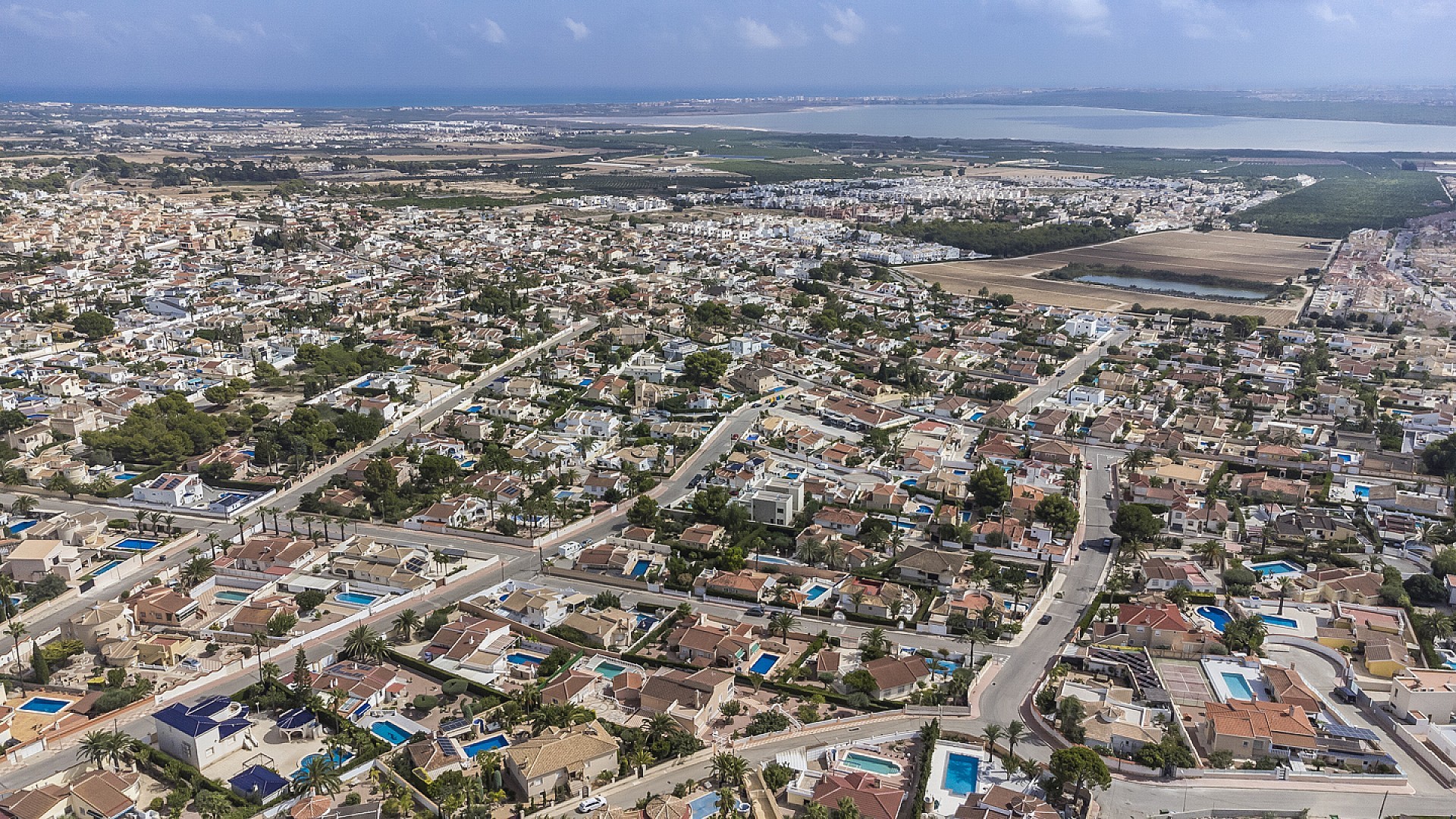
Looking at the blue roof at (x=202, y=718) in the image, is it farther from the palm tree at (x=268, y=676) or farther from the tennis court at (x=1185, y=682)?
the tennis court at (x=1185, y=682)

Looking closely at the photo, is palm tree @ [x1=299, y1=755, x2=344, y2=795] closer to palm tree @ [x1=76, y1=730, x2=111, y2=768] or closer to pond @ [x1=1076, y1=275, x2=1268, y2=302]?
palm tree @ [x1=76, y1=730, x2=111, y2=768]

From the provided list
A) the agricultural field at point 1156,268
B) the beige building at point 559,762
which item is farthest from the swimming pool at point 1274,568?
the agricultural field at point 1156,268

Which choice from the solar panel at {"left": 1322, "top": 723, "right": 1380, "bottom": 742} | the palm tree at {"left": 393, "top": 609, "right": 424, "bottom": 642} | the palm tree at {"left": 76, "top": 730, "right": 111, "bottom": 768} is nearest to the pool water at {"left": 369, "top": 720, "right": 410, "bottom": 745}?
the palm tree at {"left": 393, "top": 609, "right": 424, "bottom": 642}

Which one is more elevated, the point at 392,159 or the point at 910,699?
the point at 392,159

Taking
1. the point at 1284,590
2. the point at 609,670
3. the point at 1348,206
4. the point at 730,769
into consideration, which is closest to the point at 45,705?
the point at 609,670

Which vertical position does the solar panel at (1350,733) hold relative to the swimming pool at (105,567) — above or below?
above

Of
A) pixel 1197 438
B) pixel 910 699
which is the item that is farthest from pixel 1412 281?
pixel 910 699

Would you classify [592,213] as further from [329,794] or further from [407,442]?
[329,794]
